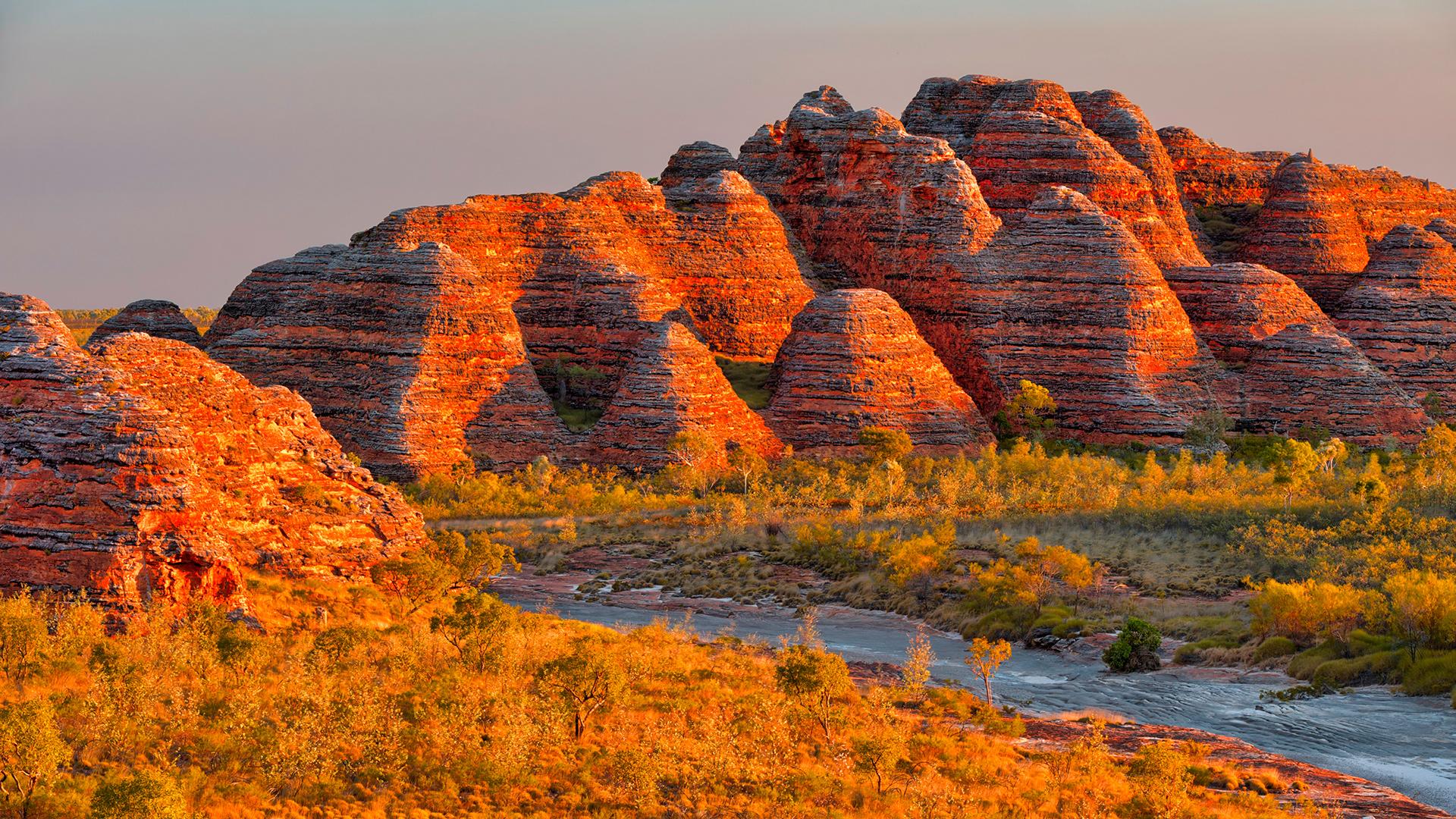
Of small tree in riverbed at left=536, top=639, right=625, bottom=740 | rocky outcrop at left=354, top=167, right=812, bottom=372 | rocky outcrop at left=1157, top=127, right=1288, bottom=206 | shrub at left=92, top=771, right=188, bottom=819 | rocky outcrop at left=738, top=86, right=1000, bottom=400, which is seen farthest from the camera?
rocky outcrop at left=1157, top=127, right=1288, bottom=206

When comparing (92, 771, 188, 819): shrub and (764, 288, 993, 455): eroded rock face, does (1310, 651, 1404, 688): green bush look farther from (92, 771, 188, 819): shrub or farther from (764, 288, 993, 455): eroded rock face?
(764, 288, 993, 455): eroded rock face

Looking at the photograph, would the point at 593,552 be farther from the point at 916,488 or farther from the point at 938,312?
the point at 938,312

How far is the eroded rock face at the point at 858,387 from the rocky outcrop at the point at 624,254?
725cm

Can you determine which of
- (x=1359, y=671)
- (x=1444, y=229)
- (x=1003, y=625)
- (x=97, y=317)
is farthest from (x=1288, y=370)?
(x=97, y=317)

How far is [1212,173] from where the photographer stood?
98250mm

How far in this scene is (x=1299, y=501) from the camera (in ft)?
180

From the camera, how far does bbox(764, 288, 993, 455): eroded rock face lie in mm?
63094

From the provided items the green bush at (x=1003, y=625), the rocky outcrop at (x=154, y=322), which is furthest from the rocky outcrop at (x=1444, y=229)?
the rocky outcrop at (x=154, y=322)

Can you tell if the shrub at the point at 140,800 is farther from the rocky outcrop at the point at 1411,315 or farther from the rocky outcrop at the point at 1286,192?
the rocky outcrop at the point at 1286,192

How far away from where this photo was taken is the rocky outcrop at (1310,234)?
8681cm

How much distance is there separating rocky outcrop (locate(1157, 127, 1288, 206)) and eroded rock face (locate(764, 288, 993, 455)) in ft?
129

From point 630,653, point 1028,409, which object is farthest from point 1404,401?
point 630,653

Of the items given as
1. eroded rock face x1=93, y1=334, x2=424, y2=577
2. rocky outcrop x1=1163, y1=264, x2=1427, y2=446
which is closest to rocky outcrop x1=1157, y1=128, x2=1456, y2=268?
rocky outcrop x1=1163, y1=264, x2=1427, y2=446

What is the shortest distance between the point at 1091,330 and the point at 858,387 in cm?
1217
